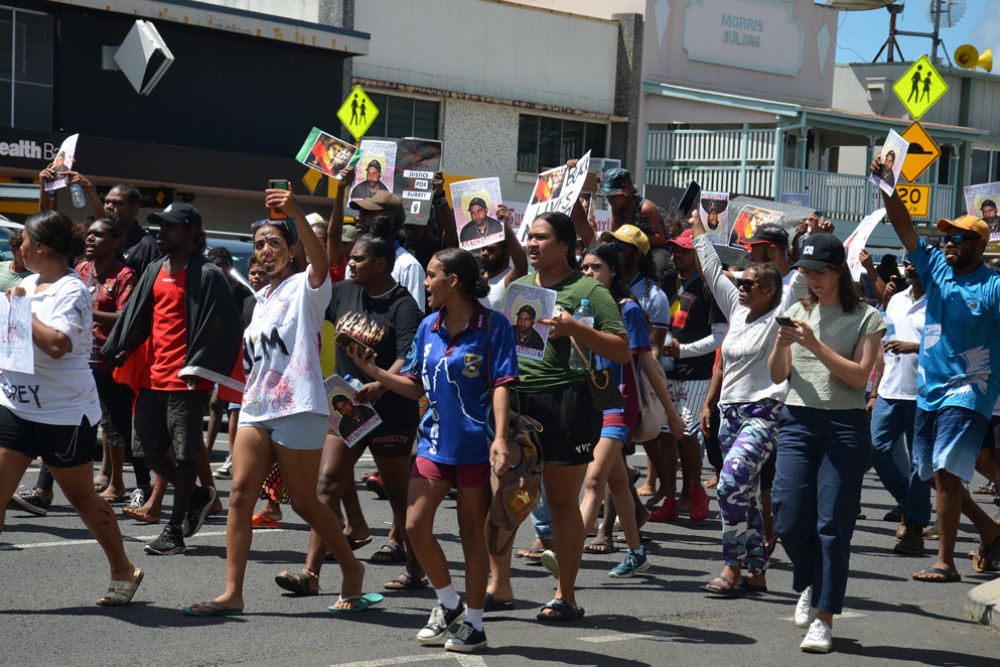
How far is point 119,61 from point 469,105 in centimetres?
839

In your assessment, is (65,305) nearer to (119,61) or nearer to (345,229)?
(345,229)

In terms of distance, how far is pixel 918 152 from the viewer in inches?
650

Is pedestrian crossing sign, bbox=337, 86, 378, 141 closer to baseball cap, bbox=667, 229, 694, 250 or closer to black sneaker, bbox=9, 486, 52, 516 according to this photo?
baseball cap, bbox=667, 229, 694, 250

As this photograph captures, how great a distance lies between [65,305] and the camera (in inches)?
250

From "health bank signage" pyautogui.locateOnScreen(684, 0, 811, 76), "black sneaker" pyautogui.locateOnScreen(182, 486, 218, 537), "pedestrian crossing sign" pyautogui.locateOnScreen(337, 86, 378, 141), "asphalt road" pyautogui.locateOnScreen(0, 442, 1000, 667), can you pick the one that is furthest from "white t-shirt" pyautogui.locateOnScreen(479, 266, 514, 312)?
"health bank signage" pyautogui.locateOnScreen(684, 0, 811, 76)

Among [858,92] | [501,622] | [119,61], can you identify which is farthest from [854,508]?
[858,92]

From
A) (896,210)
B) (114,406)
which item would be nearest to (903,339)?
(896,210)

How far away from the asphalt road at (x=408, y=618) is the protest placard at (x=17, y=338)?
120cm

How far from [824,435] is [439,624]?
203cm

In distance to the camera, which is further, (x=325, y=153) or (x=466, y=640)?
(x=325, y=153)

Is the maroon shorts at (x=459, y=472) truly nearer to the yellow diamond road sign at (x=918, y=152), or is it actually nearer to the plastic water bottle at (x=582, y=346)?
the plastic water bottle at (x=582, y=346)

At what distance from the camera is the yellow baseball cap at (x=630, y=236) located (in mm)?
8648

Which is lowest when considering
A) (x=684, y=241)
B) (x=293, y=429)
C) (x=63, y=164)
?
(x=293, y=429)

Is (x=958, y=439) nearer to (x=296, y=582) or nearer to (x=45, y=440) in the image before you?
(x=296, y=582)
